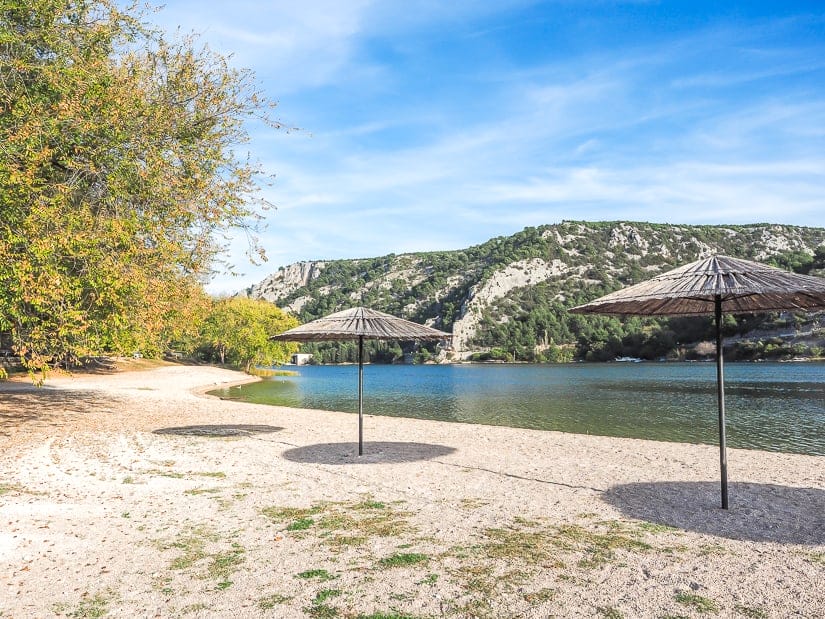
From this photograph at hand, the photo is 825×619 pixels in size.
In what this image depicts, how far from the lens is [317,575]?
15.6 feet

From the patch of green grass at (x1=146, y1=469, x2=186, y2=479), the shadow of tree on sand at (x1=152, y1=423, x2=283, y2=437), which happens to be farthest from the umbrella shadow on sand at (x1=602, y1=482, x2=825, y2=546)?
the shadow of tree on sand at (x1=152, y1=423, x2=283, y2=437)

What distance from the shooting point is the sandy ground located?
168 inches

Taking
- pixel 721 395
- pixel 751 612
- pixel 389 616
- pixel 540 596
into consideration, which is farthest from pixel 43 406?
pixel 751 612

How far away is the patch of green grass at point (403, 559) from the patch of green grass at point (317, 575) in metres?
0.47

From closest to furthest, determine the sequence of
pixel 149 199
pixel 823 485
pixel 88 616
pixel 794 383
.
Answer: pixel 88 616 < pixel 823 485 < pixel 149 199 < pixel 794 383

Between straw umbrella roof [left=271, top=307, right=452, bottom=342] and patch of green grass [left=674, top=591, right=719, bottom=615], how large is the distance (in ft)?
21.3

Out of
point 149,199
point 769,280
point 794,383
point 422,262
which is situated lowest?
point 794,383

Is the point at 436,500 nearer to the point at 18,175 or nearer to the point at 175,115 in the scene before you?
the point at 18,175

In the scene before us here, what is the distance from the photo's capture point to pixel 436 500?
738cm

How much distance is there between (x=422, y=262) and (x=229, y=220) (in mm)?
165621

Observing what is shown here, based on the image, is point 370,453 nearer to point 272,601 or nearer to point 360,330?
point 360,330

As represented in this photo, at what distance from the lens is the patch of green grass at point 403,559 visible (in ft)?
16.3

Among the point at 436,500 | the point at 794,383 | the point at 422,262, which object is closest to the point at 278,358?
the point at 794,383

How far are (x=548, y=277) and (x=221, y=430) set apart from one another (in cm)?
12512
